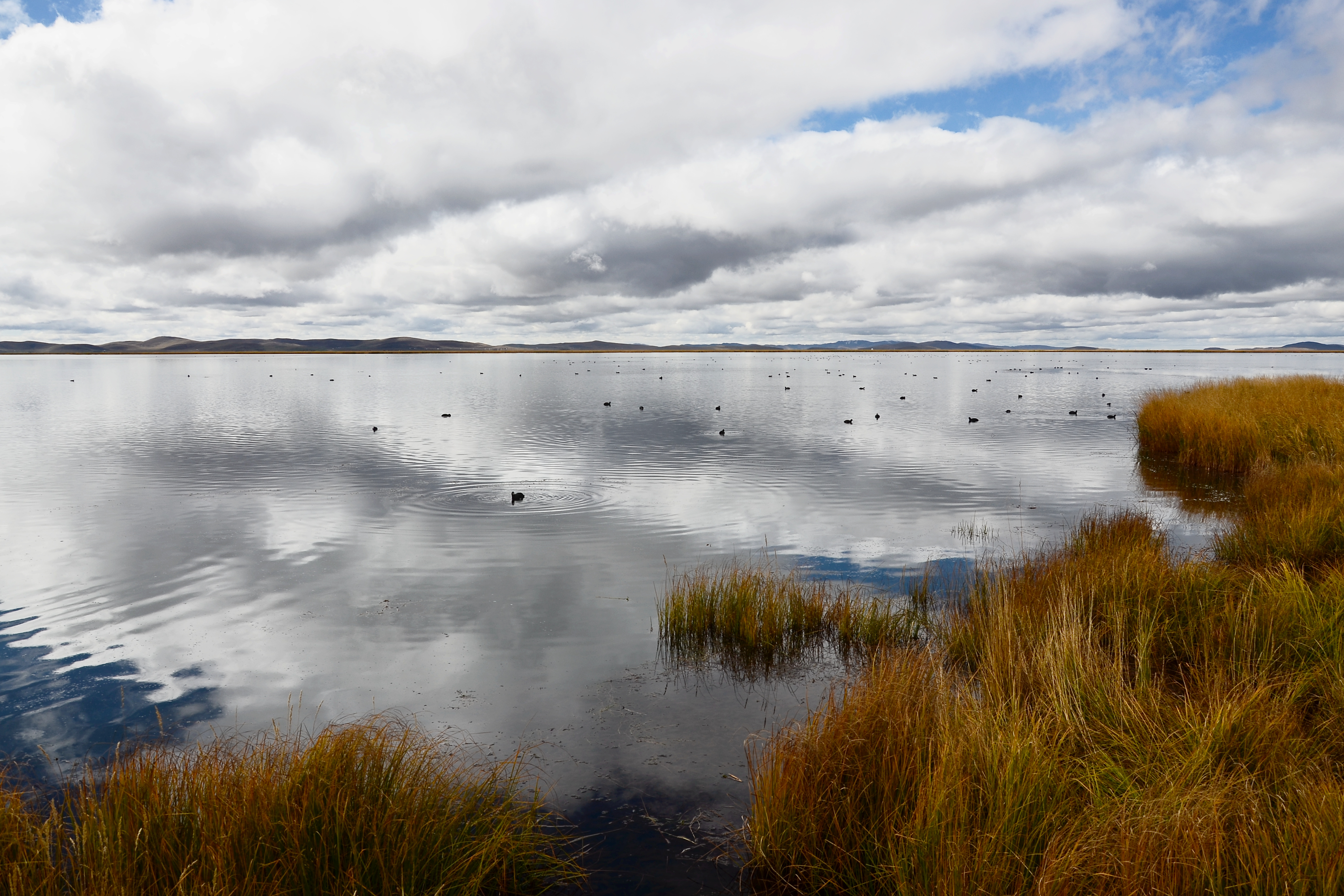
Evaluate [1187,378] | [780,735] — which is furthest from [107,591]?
[1187,378]

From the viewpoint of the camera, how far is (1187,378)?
108m

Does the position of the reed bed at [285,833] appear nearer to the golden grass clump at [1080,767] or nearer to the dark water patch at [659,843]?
the dark water patch at [659,843]

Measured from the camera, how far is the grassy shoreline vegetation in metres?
5.10

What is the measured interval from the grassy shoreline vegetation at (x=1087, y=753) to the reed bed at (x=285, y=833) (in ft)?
7.60

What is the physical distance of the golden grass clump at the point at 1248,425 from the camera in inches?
968

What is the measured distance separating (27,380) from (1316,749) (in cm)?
15607

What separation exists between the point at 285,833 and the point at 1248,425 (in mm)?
32757

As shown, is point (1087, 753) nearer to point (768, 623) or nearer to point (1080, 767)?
point (1080, 767)

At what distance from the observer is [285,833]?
5.47 meters

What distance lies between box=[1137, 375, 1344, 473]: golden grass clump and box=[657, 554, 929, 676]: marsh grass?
53.0 feet

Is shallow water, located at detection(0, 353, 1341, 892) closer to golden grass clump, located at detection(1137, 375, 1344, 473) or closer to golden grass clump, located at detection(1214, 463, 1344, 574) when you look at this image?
golden grass clump, located at detection(1137, 375, 1344, 473)

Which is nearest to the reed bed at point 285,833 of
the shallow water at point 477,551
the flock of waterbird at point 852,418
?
the shallow water at point 477,551

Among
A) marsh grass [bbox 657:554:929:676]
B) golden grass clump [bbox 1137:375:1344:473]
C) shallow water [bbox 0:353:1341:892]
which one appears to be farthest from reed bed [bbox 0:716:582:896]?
golden grass clump [bbox 1137:375:1344:473]

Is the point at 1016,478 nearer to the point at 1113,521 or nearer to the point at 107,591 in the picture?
the point at 1113,521
